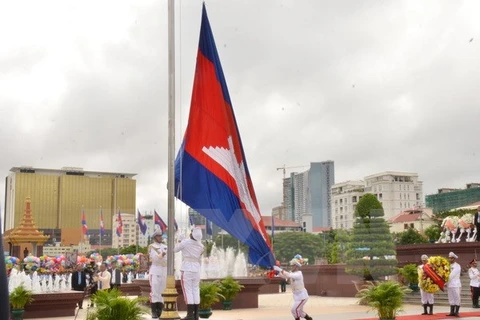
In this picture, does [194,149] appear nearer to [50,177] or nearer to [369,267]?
[369,267]

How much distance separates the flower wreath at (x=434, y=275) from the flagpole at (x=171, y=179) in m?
8.86

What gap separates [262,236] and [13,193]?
158m

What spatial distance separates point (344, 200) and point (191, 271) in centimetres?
14654

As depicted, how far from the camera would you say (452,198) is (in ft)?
458

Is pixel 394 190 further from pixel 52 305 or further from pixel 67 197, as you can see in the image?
pixel 52 305

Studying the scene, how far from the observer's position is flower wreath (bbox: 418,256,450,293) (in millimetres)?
16984

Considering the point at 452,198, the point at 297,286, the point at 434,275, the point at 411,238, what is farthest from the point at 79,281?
the point at 452,198

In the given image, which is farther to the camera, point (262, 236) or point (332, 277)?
point (332, 277)

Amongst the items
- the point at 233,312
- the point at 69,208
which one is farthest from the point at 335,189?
the point at 233,312

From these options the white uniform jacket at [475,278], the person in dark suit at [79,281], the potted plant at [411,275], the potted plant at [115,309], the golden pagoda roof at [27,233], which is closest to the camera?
the potted plant at [115,309]

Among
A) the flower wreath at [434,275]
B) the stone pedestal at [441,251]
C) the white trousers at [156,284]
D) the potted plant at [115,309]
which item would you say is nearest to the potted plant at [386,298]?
the flower wreath at [434,275]

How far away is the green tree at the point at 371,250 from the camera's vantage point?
80.5 ft

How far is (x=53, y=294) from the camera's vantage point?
1727 centimetres

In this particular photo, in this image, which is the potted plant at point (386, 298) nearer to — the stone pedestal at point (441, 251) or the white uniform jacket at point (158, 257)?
the white uniform jacket at point (158, 257)
